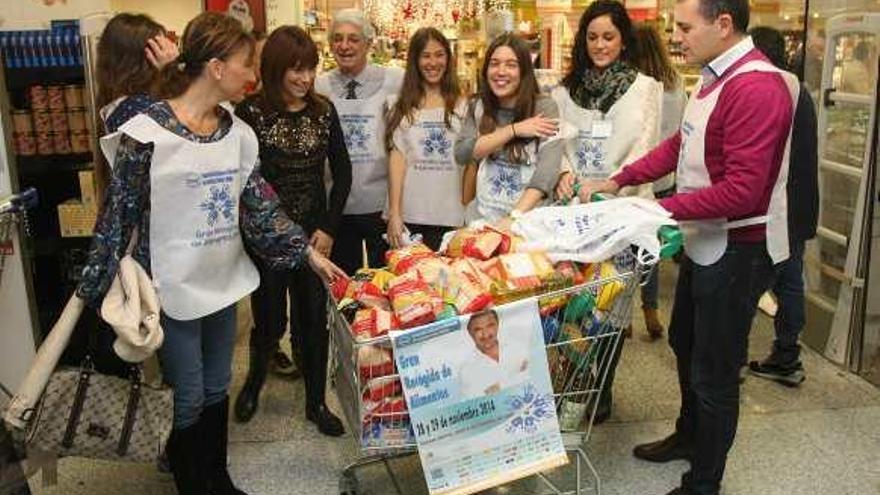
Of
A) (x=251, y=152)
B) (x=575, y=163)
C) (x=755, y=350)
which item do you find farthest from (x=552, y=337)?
(x=755, y=350)

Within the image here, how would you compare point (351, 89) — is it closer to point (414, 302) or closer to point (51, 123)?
point (51, 123)

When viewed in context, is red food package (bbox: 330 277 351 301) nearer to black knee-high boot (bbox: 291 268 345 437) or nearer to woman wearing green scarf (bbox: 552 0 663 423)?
black knee-high boot (bbox: 291 268 345 437)

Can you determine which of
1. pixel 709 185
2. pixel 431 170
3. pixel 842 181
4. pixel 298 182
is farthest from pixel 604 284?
pixel 842 181

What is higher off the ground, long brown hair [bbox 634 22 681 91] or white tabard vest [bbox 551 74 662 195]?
long brown hair [bbox 634 22 681 91]

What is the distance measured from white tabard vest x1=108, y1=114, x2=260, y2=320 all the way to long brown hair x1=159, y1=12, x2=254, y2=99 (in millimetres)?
165

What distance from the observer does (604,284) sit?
6.81 ft

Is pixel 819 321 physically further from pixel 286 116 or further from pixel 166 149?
pixel 166 149

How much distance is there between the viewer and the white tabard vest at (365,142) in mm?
3223

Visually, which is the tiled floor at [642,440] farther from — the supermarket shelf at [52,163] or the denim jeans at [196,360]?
the supermarket shelf at [52,163]

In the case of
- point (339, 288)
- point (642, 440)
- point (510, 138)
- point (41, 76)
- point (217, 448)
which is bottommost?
point (642, 440)

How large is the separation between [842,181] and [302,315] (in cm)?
263

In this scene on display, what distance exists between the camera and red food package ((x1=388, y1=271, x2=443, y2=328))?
1935mm

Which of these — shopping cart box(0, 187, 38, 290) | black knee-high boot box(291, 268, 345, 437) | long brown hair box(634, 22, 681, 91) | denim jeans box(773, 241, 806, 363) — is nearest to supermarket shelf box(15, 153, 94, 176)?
shopping cart box(0, 187, 38, 290)

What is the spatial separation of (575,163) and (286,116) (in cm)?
112
